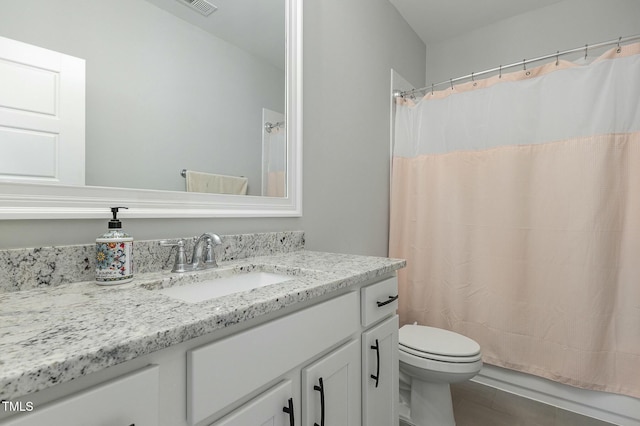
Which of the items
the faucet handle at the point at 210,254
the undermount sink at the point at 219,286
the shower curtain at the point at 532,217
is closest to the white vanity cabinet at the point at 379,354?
the undermount sink at the point at 219,286

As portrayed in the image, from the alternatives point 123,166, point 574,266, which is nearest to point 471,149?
point 574,266

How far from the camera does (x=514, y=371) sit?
6.01ft

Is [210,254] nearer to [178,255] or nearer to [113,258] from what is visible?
[178,255]

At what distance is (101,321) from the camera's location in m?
0.52

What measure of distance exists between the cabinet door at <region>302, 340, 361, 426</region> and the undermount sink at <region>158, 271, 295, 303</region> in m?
0.29

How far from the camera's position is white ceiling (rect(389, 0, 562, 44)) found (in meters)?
2.18

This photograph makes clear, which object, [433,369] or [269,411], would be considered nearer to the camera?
[269,411]

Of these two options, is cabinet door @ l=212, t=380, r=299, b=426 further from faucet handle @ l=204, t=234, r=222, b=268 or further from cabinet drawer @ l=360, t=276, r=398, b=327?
faucet handle @ l=204, t=234, r=222, b=268

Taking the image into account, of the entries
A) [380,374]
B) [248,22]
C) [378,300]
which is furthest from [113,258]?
[248,22]

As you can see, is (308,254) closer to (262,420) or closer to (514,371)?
(262,420)

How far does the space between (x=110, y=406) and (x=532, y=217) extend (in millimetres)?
1982

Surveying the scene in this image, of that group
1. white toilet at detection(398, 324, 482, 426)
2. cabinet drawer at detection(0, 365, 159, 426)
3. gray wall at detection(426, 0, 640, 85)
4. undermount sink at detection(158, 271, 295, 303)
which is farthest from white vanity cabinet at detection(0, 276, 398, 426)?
gray wall at detection(426, 0, 640, 85)

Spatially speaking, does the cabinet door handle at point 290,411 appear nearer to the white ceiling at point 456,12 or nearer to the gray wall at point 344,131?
the gray wall at point 344,131

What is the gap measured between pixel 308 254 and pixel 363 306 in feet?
1.33
